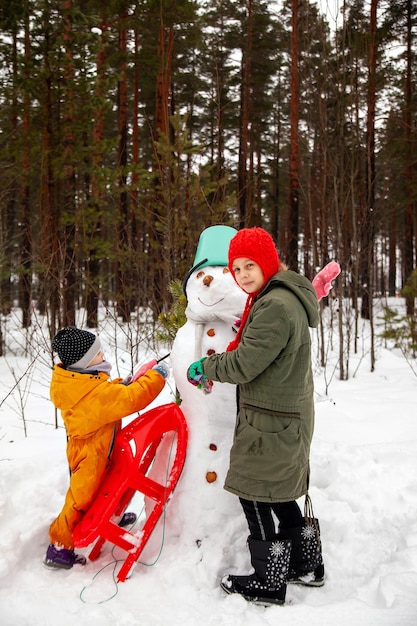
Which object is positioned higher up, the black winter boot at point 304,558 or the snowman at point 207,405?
the snowman at point 207,405

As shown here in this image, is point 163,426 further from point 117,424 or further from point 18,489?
point 18,489

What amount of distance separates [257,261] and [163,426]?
1214 mm

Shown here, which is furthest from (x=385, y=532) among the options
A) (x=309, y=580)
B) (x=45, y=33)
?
(x=45, y=33)

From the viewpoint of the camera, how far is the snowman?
8.13 ft

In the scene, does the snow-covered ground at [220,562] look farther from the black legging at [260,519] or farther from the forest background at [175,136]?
the forest background at [175,136]

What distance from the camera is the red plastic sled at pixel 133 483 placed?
2.37 meters

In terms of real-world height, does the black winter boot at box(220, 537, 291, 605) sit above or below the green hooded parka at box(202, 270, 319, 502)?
below

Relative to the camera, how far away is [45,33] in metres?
7.97

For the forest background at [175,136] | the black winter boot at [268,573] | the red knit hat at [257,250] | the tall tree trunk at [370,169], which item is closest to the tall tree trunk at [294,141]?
the forest background at [175,136]

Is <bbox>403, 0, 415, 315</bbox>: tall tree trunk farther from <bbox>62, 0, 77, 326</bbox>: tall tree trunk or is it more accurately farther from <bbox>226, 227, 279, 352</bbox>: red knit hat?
<bbox>226, 227, 279, 352</bbox>: red knit hat

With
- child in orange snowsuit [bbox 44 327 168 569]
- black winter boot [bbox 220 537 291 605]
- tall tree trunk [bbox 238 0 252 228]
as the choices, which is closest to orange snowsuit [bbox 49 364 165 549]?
child in orange snowsuit [bbox 44 327 168 569]

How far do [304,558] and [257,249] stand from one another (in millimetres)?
1671

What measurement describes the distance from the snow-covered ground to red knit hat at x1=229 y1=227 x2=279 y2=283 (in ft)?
4.17

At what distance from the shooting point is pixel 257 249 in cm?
212
